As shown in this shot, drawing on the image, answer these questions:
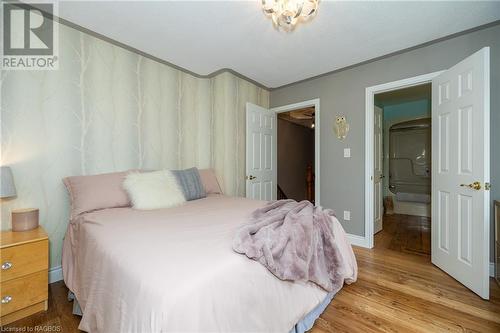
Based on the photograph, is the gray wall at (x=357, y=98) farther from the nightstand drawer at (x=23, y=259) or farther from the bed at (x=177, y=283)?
the nightstand drawer at (x=23, y=259)

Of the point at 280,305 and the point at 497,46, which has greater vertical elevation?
the point at 497,46

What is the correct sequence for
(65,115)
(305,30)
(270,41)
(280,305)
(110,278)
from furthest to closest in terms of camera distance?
(270,41) → (305,30) → (65,115) → (280,305) → (110,278)

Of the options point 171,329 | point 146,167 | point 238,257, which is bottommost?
point 171,329

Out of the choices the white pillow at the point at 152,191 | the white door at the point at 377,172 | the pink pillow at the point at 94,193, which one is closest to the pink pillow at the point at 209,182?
the white pillow at the point at 152,191

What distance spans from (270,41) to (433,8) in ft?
4.59

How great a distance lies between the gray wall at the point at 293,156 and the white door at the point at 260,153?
55.9 inches

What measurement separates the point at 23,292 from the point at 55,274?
53 cm

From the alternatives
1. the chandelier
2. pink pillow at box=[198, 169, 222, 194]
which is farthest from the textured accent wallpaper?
the chandelier

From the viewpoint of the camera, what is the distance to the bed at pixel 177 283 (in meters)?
0.78

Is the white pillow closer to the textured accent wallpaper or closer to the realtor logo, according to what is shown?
the textured accent wallpaper

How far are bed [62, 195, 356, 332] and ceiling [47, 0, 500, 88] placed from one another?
5.60ft

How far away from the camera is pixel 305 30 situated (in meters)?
2.05

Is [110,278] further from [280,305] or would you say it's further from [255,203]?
[255,203]

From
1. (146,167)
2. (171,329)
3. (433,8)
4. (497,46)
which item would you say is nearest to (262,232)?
(171,329)
